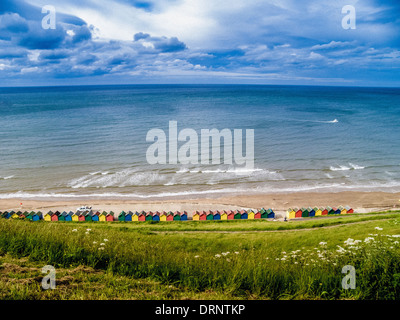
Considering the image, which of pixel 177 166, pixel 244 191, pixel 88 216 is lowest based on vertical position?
pixel 88 216

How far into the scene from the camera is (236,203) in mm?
37938

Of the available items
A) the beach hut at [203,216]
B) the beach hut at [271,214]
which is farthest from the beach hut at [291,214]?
the beach hut at [203,216]

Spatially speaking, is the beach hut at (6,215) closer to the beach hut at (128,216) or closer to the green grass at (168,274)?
the beach hut at (128,216)

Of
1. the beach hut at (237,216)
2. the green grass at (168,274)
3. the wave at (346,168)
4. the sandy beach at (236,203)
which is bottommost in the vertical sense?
the beach hut at (237,216)

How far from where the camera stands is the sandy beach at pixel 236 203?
36.2 metres

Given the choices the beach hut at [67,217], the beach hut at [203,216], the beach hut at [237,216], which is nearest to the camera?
the beach hut at [67,217]

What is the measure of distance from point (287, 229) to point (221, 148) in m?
37.9

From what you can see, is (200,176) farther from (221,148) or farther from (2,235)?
(2,235)

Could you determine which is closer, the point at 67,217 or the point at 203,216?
the point at 67,217

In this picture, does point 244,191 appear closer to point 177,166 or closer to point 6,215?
point 177,166

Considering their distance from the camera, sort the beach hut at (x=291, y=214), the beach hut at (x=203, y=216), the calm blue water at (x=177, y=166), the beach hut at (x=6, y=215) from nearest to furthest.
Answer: the beach hut at (x=6, y=215)
the beach hut at (x=203, y=216)
the beach hut at (x=291, y=214)
the calm blue water at (x=177, y=166)

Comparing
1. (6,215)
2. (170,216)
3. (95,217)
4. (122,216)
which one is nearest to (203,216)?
(170,216)
